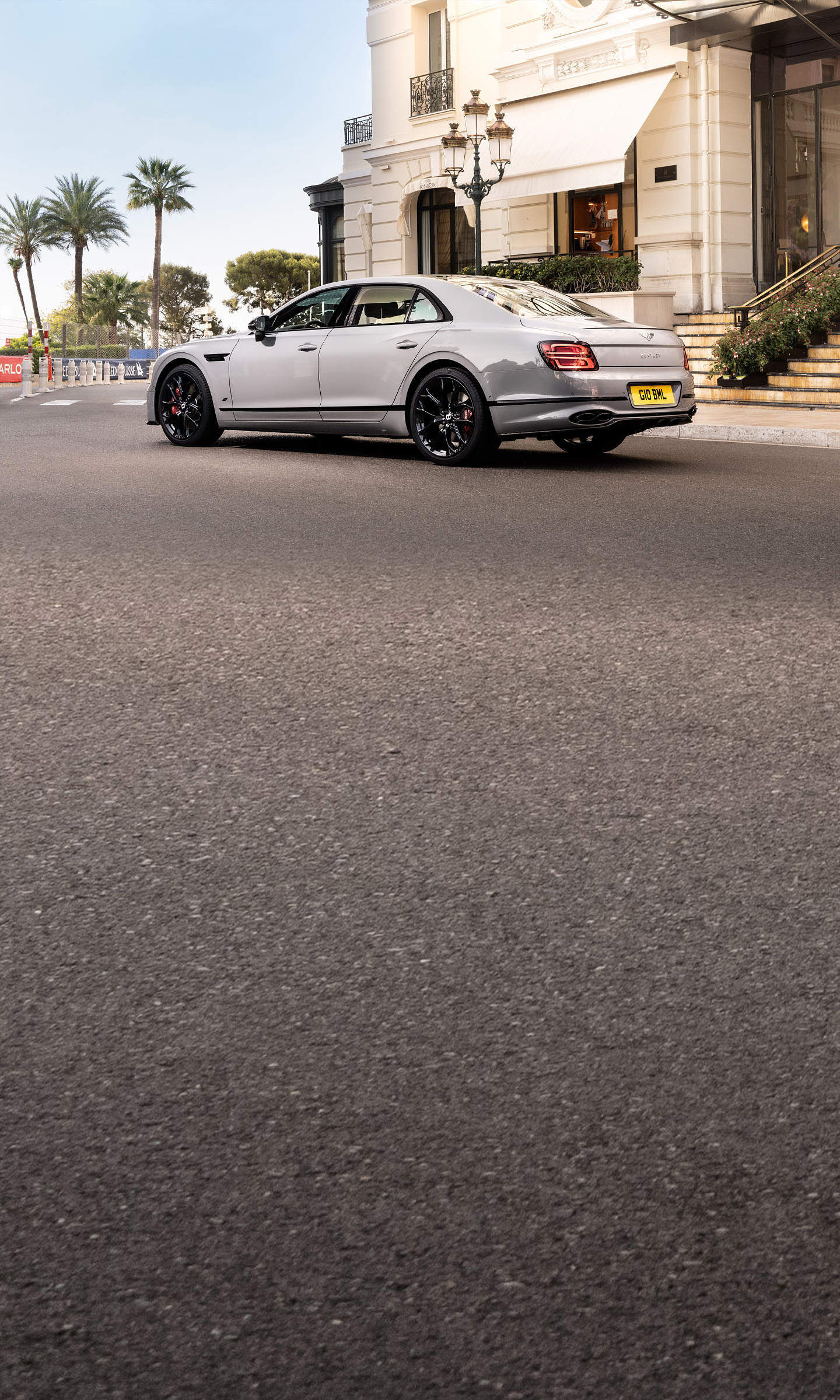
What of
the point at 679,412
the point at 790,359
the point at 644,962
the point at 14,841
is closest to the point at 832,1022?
the point at 644,962

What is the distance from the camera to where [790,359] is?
2008 centimetres

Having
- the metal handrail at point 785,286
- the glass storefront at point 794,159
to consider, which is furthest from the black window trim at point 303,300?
the glass storefront at point 794,159

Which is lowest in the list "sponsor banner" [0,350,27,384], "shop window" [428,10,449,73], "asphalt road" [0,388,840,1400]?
"asphalt road" [0,388,840,1400]

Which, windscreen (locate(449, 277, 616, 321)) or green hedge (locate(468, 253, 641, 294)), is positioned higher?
green hedge (locate(468, 253, 641, 294))

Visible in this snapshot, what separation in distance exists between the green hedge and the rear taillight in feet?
48.9

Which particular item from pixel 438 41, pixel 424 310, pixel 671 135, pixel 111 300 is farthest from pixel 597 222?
pixel 111 300

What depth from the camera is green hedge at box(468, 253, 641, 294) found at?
25.5 meters

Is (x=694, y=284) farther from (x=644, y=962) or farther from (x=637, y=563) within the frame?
(x=644, y=962)

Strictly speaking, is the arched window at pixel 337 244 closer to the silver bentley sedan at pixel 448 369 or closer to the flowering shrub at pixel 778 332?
the flowering shrub at pixel 778 332

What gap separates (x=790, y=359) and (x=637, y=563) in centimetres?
1434

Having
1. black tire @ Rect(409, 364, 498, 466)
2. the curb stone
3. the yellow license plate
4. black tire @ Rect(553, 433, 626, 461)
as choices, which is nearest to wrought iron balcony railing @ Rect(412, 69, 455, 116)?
the curb stone

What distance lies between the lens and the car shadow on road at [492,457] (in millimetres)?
11477

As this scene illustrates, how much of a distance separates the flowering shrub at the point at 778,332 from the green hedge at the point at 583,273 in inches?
226

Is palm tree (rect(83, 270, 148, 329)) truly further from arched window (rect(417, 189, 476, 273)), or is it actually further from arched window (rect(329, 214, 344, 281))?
arched window (rect(417, 189, 476, 273))
